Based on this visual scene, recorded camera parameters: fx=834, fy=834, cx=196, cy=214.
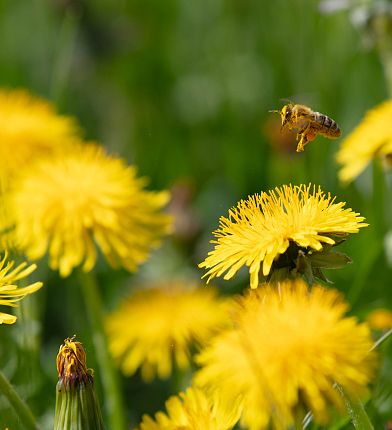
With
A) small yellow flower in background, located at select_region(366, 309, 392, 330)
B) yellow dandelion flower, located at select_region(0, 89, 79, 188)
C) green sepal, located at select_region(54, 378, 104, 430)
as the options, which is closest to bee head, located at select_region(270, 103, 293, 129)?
small yellow flower in background, located at select_region(366, 309, 392, 330)

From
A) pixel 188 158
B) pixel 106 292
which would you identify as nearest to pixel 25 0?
pixel 188 158

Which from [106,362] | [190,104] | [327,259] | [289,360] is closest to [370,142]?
[327,259]

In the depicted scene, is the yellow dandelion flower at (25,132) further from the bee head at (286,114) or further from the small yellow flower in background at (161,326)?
the bee head at (286,114)

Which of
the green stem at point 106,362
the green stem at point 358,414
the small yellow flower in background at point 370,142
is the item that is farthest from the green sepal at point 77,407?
the small yellow flower in background at point 370,142

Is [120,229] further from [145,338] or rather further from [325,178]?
[325,178]

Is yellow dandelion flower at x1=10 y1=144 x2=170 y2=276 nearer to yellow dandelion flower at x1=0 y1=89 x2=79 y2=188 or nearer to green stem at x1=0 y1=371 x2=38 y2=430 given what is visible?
yellow dandelion flower at x1=0 y1=89 x2=79 y2=188
